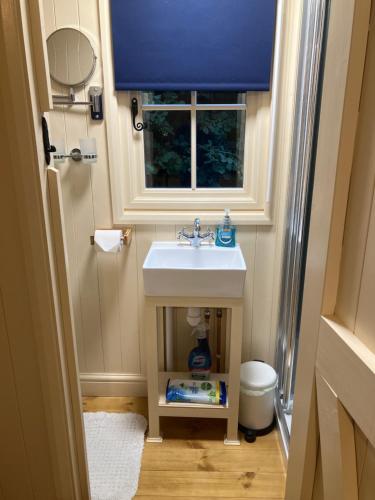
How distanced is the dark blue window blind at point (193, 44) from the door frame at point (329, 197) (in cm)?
89

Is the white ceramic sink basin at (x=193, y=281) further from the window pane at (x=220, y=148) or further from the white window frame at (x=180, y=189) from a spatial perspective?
the window pane at (x=220, y=148)

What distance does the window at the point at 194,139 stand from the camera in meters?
1.93

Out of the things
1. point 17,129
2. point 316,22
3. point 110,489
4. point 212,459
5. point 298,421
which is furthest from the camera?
point 212,459

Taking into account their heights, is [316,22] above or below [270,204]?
above

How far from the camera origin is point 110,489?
1648 mm

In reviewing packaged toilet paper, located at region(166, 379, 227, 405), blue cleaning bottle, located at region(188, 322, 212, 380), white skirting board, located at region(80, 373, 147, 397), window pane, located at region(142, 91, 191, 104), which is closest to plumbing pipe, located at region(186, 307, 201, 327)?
blue cleaning bottle, located at region(188, 322, 212, 380)

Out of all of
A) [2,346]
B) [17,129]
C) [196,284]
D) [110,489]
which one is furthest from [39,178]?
Answer: [110,489]

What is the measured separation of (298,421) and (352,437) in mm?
295

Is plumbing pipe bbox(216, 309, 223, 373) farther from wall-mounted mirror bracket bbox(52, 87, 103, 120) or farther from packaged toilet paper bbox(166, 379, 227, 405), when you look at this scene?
wall-mounted mirror bracket bbox(52, 87, 103, 120)

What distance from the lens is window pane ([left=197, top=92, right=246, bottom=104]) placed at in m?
1.92

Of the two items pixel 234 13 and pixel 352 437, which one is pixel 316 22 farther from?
pixel 352 437

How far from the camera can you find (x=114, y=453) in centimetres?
184

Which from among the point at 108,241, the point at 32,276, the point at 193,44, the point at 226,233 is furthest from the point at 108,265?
the point at 193,44

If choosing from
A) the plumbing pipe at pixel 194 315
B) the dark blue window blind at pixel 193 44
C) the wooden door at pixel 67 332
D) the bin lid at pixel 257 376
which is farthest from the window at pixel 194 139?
the wooden door at pixel 67 332
